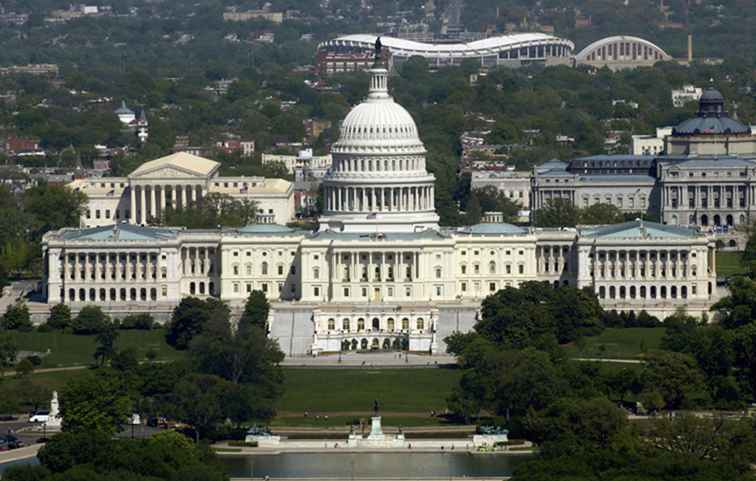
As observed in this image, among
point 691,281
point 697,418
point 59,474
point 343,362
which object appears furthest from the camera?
point 691,281

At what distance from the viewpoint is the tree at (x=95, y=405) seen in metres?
111

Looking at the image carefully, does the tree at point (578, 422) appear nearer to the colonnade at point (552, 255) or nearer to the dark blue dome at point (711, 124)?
the colonnade at point (552, 255)

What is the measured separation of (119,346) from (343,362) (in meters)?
8.18

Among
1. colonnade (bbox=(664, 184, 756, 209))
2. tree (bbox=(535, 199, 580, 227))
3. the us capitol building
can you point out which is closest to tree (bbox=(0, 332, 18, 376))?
the us capitol building

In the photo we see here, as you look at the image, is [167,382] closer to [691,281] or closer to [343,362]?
[343,362]

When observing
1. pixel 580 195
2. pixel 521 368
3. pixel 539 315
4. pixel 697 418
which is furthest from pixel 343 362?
pixel 580 195

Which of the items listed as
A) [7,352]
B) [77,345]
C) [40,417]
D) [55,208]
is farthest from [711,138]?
[40,417]

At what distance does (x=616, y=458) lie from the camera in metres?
102

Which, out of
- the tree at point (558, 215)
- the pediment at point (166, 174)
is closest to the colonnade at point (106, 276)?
the tree at point (558, 215)

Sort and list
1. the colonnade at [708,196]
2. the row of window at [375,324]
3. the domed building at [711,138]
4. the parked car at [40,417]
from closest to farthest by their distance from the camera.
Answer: the parked car at [40,417], the row of window at [375,324], the colonnade at [708,196], the domed building at [711,138]

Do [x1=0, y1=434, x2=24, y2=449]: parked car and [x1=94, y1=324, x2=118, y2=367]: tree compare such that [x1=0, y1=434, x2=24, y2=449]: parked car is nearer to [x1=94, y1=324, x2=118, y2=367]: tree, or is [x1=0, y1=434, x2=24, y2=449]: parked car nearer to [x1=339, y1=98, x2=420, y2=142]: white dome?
[x1=94, y1=324, x2=118, y2=367]: tree

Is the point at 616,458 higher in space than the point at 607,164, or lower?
lower

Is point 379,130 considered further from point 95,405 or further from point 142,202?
point 95,405

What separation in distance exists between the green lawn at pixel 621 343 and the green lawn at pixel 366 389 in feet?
19.4
